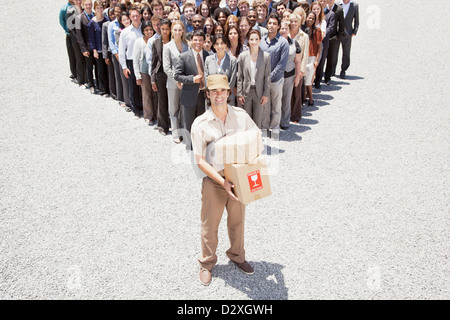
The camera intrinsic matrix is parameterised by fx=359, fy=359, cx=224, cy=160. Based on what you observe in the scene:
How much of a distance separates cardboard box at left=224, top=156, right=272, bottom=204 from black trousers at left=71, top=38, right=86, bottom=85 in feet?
25.3

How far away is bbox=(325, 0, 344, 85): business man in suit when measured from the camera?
9730 millimetres

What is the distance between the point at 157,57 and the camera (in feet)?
22.2

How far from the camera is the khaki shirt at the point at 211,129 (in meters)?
3.42

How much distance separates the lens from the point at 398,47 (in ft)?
42.3

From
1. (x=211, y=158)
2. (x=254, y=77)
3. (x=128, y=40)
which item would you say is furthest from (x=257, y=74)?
(x=211, y=158)

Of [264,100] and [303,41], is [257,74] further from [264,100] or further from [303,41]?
[303,41]

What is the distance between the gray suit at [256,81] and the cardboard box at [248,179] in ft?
11.2

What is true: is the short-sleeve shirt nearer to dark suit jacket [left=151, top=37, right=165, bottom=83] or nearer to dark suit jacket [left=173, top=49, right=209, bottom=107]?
dark suit jacket [left=173, top=49, right=209, bottom=107]

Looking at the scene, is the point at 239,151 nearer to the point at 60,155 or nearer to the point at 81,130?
the point at 60,155

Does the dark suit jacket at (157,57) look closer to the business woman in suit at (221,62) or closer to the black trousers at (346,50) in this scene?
the business woman in suit at (221,62)

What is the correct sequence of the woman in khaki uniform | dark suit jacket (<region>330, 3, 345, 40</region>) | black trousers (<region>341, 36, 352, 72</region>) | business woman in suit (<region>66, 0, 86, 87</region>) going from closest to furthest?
the woman in khaki uniform, business woman in suit (<region>66, 0, 86, 87</region>), dark suit jacket (<region>330, 3, 345, 40</region>), black trousers (<region>341, 36, 352, 72</region>)

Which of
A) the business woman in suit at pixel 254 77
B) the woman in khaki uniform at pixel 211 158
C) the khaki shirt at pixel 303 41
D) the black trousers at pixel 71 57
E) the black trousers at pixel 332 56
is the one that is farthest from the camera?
the black trousers at pixel 332 56

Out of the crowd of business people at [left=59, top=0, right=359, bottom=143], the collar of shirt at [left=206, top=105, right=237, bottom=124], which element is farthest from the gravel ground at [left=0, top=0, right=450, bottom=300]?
the collar of shirt at [left=206, top=105, right=237, bottom=124]

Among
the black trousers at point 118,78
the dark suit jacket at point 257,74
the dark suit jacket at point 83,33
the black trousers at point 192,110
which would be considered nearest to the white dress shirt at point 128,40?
the black trousers at point 118,78
